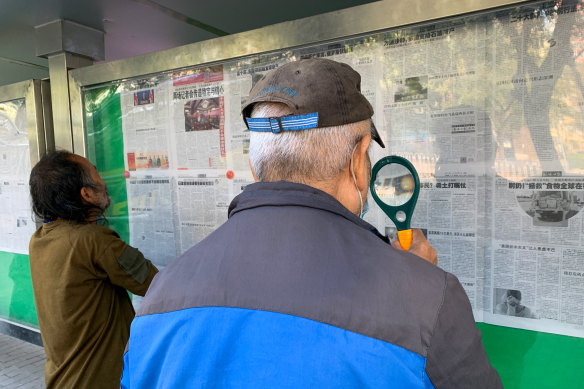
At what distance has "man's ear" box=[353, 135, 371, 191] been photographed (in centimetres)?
97

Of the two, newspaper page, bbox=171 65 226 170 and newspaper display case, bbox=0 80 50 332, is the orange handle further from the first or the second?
newspaper display case, bbox=0 80 50 332

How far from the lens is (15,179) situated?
325 centimetres

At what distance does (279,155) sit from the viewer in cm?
92

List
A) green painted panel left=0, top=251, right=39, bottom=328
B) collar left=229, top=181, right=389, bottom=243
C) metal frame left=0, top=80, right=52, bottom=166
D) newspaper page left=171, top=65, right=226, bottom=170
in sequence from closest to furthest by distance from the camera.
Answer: collar left=229, top=181, right=389, bottom=243, newspaper page left=171, top=65, right=226, bottom=170, metal frame left=0, top=80, right=52, bottom=166, green painted panel left=0, top=251, right=39, bottom=328

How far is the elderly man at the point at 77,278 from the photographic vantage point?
1.78m

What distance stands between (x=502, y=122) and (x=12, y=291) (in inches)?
153

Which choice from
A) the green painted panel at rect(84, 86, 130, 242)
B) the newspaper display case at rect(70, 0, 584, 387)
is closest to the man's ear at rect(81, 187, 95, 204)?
the green painted panel at rect(84, 86, 130, 242)

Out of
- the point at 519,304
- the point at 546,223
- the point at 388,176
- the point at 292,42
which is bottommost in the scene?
the point at 519,304

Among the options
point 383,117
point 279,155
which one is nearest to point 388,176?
point 383,117

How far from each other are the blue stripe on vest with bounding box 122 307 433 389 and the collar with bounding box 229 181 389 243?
229 millimetres

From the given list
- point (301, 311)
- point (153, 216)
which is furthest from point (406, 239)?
point (153, 216)

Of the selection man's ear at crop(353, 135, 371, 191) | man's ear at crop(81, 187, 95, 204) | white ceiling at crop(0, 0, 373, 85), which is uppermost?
white ceiling at crop(0, 0, 373, 85)

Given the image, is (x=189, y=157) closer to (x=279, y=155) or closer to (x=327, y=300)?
(x=279, y=155)

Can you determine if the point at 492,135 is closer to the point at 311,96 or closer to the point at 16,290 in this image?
the point at 311,96
